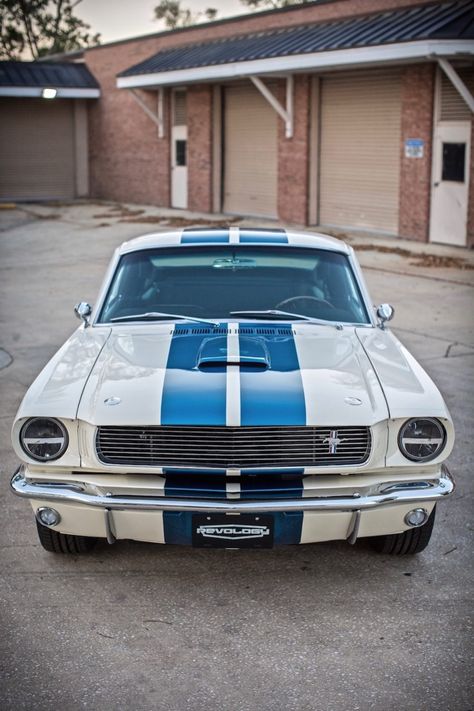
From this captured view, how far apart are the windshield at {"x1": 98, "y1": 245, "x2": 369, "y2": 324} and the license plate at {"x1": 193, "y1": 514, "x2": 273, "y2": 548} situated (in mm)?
1589

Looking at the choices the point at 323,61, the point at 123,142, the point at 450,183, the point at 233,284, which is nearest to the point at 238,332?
the point at 233,284

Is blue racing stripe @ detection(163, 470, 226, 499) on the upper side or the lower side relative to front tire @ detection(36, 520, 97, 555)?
upper

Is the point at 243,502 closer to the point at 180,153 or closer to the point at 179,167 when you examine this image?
the point at 179,167

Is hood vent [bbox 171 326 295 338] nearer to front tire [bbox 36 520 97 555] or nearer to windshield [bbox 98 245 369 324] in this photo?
windshield [bbox 98 245 369 324]

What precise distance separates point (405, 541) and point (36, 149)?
28.8 m

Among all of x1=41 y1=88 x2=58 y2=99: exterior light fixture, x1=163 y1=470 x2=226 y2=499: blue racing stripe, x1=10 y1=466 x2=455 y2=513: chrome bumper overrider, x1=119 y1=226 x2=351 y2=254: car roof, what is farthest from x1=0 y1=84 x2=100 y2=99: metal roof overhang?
x1=163 y1=470 x2=226 y2=499: blue racing stripe

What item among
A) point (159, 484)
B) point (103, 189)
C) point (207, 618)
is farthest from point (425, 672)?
point (103, 189)

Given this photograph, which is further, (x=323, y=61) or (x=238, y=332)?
(x=323, y=61)

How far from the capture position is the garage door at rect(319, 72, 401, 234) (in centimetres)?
1936

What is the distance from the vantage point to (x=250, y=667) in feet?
12.3

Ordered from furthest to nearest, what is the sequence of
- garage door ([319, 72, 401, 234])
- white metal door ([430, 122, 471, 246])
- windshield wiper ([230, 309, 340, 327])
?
1. garage door ([319, 72, 401, 234])
2. white metal door ([430, 122, 471, 246])
3. windshield wiper ([230, 309, 340, 327])

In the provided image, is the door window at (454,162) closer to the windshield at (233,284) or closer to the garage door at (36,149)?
the windshield at (233,284)

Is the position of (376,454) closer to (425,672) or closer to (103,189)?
(425,672)

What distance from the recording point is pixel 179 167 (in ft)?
88.5
